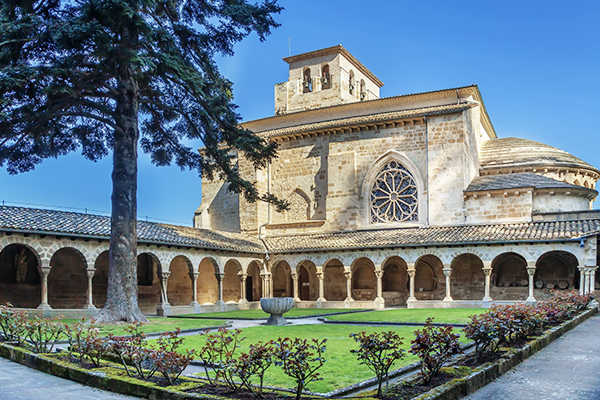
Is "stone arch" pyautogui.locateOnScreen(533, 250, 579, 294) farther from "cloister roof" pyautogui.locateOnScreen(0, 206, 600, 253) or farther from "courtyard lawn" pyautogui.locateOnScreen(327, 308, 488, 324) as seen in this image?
A: "courtyard lawn" pyautogui.locateOnScreen(327, 308, 488, 324)

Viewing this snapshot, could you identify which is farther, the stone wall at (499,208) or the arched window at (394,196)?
the arched window at (394,196)

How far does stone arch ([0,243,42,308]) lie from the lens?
20703 mm

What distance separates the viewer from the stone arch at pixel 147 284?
955 inches

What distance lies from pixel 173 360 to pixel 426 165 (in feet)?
74.7

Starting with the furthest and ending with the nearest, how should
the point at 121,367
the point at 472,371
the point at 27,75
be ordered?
the point at 27,75, the point at 121,367, the point at 472,371

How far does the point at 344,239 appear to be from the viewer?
88.3ft

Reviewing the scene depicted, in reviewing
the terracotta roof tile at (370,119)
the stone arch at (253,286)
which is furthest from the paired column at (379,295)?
the terracotta roof tile at (370,119)

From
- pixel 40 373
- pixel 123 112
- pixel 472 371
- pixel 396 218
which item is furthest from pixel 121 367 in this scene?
pixel 396 218

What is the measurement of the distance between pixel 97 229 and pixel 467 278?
1673 cm

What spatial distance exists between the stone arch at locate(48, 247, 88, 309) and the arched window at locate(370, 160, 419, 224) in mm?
14737

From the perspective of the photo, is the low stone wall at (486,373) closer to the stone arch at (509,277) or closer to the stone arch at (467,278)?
the stone arch at (509,277)

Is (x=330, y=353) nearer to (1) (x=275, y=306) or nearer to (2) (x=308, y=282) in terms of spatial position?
(1) (x=275, y=306)

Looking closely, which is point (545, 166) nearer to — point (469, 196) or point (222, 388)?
point (469, 196)

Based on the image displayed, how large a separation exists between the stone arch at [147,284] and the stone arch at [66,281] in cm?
271
